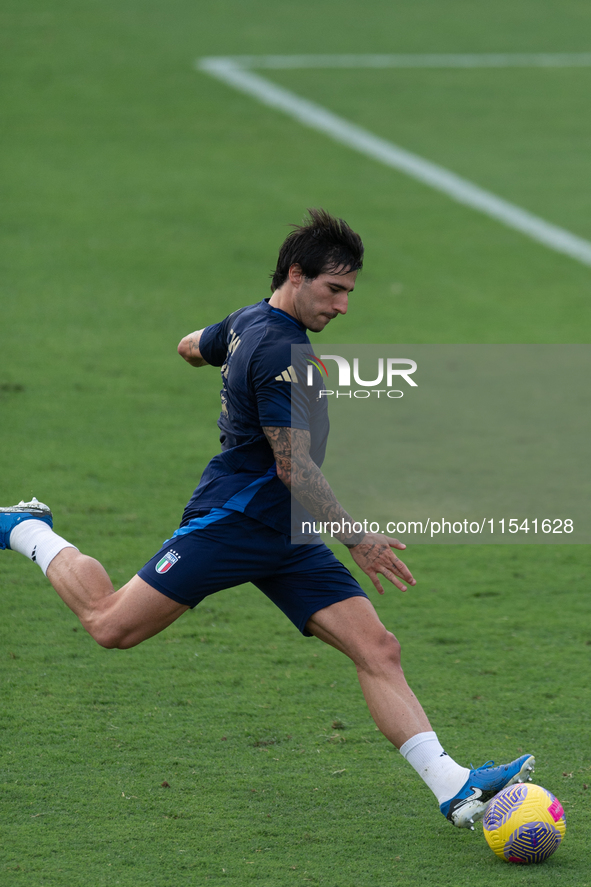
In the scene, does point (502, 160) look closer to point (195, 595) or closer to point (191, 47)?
point (191, 47)

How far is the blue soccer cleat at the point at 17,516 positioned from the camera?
5762mm

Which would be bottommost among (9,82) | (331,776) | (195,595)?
(331,776)

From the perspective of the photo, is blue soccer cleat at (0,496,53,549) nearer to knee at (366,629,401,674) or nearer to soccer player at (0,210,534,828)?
soccer player at (0,210,534,828)

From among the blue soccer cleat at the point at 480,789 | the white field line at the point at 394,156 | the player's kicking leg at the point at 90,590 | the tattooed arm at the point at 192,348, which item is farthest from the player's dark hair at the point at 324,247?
the white field line at the point at 394,156

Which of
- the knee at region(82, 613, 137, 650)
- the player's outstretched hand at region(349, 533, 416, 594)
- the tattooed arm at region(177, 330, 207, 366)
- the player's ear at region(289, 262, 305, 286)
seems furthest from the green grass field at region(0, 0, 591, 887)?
the player's ear at region(289, 262, 305, 286)

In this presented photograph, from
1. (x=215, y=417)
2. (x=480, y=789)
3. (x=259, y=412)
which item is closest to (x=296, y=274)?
(x=259, y=412)

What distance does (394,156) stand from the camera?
63.7ft

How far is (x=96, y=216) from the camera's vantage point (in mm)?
16141

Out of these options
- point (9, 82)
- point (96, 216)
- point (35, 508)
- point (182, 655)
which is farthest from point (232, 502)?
point (9, 82)

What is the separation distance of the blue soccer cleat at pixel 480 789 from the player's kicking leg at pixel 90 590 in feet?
4.33

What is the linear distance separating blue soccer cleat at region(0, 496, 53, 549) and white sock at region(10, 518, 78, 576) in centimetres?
2

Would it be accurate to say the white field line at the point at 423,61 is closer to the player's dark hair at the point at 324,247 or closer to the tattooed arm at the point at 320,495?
the player's dark hair at the point at 324,247

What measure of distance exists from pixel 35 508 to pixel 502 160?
14900 millimetres

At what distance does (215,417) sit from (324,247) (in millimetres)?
→ 5690
